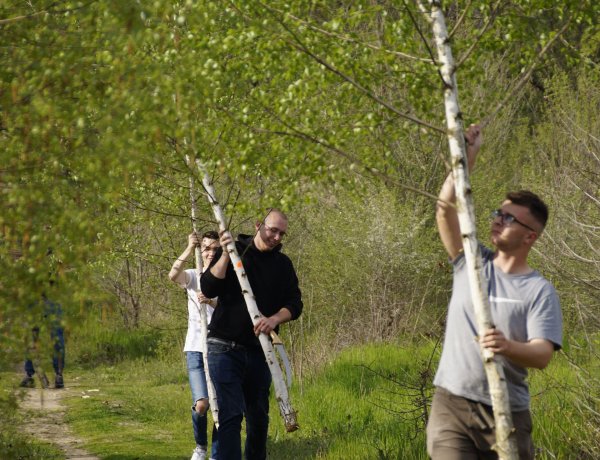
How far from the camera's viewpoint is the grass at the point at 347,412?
8.48 meters

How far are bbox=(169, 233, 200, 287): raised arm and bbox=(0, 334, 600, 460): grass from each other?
1.91m

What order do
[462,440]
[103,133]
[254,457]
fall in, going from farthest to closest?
[254,457], [103,133], [462,440]

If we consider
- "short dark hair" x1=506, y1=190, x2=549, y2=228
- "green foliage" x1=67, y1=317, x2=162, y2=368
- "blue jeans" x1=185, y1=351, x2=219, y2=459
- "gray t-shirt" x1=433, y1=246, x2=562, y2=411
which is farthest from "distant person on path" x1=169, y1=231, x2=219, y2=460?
"green foliage" x1=67, y1=317, x2=162, y2=368

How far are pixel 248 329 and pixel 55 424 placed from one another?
21.8 ft

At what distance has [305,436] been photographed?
10.9 meters

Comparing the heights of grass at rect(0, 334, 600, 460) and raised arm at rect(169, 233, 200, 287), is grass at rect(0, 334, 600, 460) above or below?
below

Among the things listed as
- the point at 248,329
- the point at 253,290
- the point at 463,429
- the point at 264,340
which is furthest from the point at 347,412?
the point at 463,429

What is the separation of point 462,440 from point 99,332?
62.2 feet

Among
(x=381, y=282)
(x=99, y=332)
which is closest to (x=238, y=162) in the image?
(x=381, y=282)

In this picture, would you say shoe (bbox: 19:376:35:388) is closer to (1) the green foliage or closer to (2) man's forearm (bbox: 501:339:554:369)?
(2) man's forearm (bbox: 501:339:554:369)

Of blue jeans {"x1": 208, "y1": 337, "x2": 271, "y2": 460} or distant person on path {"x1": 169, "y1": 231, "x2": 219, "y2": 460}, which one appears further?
distant person on path {"x1": 169, "y1": 231, "x2": 219, "y2": 460}

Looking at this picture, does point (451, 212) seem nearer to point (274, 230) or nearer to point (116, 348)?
point (274, 230)

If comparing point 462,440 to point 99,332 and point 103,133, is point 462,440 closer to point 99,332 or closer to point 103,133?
point 103,133

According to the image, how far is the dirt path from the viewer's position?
11555mm
